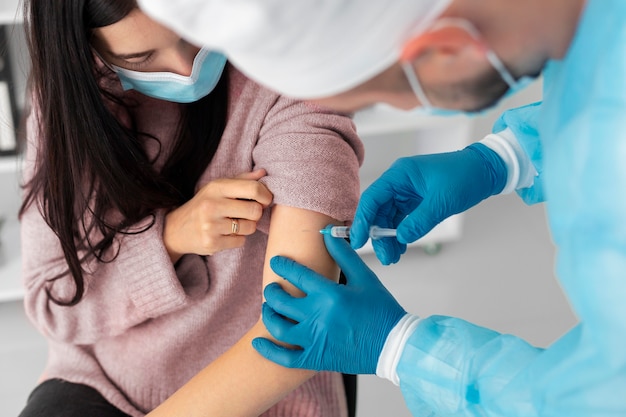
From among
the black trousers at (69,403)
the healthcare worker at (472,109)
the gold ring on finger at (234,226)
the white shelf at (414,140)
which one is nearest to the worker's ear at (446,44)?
the healthcare worker at (472,109)

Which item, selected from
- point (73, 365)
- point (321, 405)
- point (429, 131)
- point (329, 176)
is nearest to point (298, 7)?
point (329, 176)

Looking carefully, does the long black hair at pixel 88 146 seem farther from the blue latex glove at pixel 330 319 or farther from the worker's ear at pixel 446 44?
the worker's ear at pixel 446 44

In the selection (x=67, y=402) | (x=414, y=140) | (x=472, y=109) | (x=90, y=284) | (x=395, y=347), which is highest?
(x=472, y=109)

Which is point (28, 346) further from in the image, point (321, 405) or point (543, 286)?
point (543, 286)

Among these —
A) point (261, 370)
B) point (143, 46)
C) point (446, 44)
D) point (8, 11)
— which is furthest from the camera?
point (8, 11)

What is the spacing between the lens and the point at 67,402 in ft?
4.79

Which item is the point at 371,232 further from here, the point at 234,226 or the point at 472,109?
the point at 472,109

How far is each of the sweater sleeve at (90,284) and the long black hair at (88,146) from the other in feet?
0.08

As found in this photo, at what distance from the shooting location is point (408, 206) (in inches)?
55.3

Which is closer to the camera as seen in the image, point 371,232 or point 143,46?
point 143,46

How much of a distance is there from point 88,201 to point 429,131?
1562 millimetres

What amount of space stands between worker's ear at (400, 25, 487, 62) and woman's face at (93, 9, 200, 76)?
21.0 inches

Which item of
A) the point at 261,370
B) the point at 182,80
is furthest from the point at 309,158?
the point at 261,370

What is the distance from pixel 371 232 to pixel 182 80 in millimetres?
387
